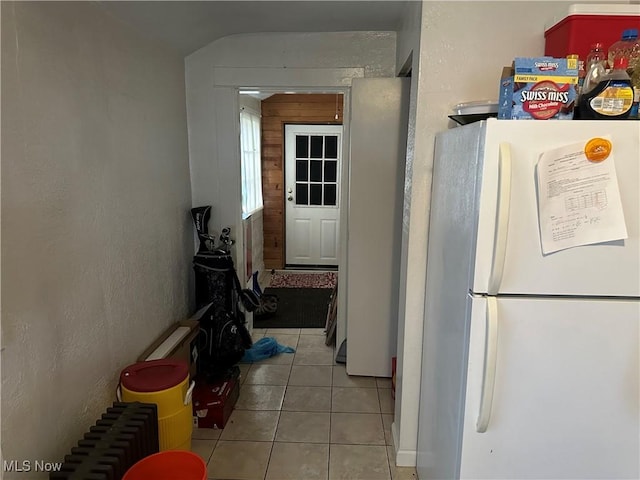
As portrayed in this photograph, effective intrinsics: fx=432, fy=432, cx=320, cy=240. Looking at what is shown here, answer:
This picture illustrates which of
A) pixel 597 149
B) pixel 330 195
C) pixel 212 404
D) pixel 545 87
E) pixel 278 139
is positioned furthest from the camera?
pixel 330 195

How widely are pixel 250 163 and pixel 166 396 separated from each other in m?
3.21

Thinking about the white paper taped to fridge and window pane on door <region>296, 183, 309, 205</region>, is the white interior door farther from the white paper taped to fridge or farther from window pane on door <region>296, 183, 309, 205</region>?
the white paper taped to fridge

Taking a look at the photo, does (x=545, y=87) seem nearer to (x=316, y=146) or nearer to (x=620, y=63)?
(x=620, y=63)

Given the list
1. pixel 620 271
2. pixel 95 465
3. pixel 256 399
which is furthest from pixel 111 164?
pixel 620 271

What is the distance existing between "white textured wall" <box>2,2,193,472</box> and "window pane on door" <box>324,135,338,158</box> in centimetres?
301

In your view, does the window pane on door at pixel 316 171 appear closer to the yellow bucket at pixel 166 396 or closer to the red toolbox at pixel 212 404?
the red toolbox at pixel 212 404

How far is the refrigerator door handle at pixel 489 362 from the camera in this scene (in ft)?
4.21

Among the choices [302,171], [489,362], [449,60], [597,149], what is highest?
[449,60]

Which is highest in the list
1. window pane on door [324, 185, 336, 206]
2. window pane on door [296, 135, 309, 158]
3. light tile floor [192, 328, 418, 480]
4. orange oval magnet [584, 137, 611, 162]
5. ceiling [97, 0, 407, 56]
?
ceiling [97, 0, 407, 56]

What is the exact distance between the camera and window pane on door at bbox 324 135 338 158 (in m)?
5.39

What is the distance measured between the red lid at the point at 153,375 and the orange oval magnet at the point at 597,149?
1.78 meters

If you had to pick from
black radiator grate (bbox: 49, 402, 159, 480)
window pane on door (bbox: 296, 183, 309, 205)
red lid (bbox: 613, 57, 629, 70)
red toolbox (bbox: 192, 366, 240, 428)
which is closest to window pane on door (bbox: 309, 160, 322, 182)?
window pane on door (bbox: 296, 183, 309, 205)

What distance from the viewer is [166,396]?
1.87m

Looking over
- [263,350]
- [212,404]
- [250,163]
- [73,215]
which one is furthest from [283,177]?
[73,215]
